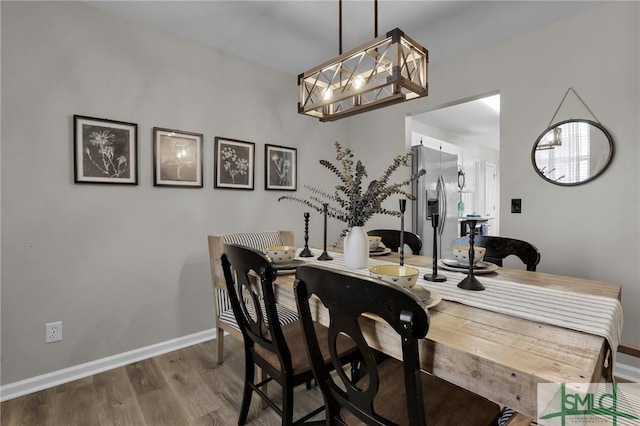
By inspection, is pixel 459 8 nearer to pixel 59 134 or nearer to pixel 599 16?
pixel 599 16

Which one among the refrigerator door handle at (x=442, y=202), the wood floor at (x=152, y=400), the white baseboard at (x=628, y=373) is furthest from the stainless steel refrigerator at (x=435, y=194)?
the wood floor at (x=152, y=400)

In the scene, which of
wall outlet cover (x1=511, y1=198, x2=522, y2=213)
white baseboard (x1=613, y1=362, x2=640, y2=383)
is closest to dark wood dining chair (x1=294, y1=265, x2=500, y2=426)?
white baseboard (x1=613, y1=362, x2=640, y2=383)

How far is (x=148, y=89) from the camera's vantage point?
7.66ft

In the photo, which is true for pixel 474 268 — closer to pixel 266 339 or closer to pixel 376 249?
pixel 376 249

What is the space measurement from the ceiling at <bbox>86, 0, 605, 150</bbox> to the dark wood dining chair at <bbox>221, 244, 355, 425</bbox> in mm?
1762

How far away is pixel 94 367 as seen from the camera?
2.11 metres

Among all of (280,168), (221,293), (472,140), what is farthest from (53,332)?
(472,140)

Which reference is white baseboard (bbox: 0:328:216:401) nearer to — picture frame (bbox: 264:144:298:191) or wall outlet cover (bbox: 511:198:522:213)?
picture frame (bbox: 264:144:298:191)

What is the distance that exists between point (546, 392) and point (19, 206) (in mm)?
2606

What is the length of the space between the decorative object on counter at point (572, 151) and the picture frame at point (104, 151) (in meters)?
3.00

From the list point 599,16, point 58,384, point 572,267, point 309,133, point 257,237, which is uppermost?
point 599,16

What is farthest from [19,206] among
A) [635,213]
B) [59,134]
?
[635,213]

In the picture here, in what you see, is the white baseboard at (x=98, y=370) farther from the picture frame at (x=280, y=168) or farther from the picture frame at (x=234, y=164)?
the picture frame at (x=280, y=168)

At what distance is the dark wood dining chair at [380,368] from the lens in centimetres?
74
